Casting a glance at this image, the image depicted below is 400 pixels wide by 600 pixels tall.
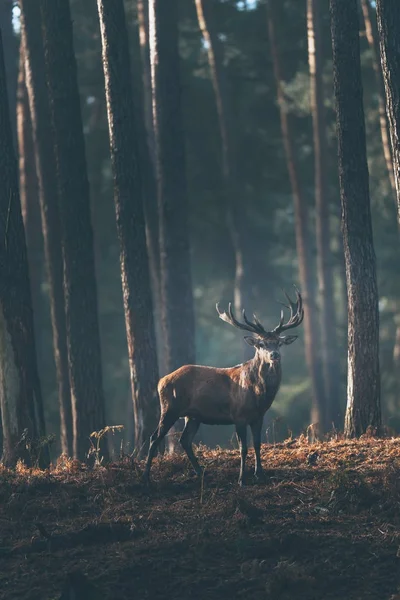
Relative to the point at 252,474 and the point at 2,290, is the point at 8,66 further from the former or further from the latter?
the point at 252,474

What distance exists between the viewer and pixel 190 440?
50.6 ft

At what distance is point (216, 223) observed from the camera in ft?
137

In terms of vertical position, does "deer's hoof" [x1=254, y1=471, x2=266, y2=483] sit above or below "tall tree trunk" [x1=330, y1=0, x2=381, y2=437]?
below

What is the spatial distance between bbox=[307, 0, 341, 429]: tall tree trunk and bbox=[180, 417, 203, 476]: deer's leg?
785 inches

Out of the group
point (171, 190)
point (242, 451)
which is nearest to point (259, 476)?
point (242, 451)

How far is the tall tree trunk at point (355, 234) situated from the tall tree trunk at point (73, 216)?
15.5ft

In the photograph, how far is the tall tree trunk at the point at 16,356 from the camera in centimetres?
1709

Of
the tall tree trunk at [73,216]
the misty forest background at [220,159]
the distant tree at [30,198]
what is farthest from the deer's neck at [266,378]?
the misty forest background at [220,159]

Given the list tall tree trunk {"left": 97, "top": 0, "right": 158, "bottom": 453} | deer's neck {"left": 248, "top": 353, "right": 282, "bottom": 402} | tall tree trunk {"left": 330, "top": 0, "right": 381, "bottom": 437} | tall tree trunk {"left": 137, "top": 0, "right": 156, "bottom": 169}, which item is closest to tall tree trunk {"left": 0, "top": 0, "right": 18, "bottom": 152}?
tall tree trunk {"left": 137, "top": 0, "right": 156, "bottom": 169}

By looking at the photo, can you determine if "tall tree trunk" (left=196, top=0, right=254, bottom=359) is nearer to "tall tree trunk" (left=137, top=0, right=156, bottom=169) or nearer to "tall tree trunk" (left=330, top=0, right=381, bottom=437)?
"tall tree trunk" (left=137, top=0, right=156, bottom=169)

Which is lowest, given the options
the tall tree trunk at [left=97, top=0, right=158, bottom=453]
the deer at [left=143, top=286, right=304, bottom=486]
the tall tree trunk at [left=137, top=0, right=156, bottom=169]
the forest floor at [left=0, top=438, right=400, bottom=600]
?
the forest floor at [left=0, top=438, right=400, bottom=600]

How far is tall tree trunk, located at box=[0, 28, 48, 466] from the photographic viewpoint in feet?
56.1

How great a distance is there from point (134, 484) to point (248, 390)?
1995 millimetres

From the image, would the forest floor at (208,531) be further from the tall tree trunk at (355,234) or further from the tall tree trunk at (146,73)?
the tall tree trunk at (146,73)
